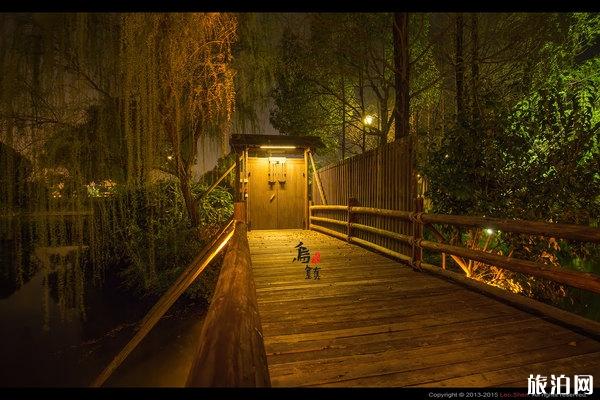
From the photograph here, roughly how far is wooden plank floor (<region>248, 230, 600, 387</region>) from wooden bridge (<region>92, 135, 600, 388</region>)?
0.01 meters

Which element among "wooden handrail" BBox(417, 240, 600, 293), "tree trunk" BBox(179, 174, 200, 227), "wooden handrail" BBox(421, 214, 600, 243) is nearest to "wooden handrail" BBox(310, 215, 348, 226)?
"tree trunk" BBox(179, 174, 200, 227)

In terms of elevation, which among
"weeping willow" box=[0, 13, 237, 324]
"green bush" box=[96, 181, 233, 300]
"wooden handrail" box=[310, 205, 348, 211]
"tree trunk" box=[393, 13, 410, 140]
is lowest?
"green bush" box=[96, 181, 233, 300]

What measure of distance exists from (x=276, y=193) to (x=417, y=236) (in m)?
8.05

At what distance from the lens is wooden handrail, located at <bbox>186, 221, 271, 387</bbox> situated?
1.32m

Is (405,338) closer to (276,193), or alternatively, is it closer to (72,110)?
(72,110)

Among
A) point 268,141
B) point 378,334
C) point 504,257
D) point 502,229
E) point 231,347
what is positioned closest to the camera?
point 231,347

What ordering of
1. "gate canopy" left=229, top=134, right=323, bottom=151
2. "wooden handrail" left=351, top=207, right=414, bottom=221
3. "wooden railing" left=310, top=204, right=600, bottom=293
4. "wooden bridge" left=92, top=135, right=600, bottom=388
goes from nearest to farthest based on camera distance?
"wooden bridge" left=92, top=135, right=600, bottom=388 < "wooden railing" left=310, top=204, right=600, bottom=293 < "wooden handrail" left=351, top=207, right=414, bottom=221 < "gate canopy" left=229, top=134, right=323, bottom=151

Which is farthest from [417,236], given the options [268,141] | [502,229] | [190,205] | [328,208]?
[268,141]

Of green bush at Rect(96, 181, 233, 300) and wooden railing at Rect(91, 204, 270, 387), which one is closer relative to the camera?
wooden railing at Rect(91, 204, 270, 387)

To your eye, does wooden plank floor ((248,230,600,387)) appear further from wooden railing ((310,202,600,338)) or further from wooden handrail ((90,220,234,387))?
wooden handrail ((90,220,234,387))

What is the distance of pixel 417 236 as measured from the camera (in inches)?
224

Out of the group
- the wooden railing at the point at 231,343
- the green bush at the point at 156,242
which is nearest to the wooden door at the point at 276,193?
the green bush at the point at 156,242

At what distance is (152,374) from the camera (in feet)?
22.7

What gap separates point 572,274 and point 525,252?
113 inches
